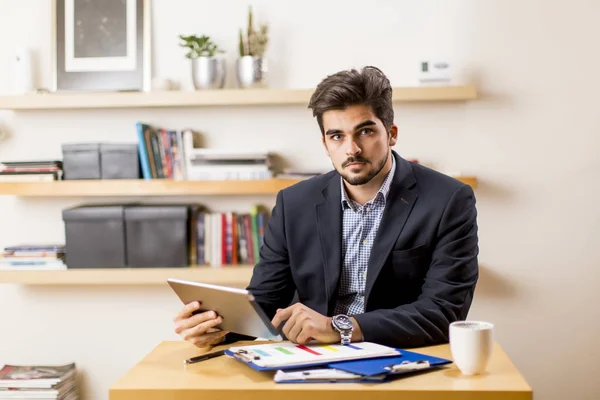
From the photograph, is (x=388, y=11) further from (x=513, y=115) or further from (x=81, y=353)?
(x=81, y=353)

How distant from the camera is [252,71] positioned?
10.6 ft

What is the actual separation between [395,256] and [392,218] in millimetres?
103

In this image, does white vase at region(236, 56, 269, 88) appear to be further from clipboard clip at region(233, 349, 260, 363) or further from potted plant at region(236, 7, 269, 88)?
clipboard clip at region(233, 349, 260, 363)

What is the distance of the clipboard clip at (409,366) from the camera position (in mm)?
1416

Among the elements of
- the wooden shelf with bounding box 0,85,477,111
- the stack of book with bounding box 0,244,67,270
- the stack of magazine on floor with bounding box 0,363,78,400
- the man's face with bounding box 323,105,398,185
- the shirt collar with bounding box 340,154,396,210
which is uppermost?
the wooden shelf with bounding box 0,85,477,111

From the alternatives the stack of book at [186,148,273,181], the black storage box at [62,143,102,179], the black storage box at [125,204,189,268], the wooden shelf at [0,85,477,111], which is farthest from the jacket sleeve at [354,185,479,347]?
the black storage box at [62,143,102,179]

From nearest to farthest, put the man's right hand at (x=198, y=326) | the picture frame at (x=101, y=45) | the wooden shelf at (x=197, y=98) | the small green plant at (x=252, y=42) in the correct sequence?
the man's right hand at (x=198, y=326) → the wooden shelf at (x=197, y=98) → the small green plant at (x=252, y=42) → the picture frame at (x=101, y=45)

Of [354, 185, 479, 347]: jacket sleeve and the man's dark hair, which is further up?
the man's dark hair

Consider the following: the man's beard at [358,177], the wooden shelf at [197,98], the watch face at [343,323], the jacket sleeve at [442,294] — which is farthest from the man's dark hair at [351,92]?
the wooden shelf at [197,98]

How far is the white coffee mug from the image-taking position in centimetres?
143

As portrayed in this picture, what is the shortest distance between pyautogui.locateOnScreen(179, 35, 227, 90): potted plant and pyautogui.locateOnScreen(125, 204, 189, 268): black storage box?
0.51m

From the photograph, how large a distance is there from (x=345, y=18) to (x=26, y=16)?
1.36 m

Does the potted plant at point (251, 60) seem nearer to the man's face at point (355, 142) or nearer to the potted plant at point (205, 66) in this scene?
the potted plant at point (205, 66)

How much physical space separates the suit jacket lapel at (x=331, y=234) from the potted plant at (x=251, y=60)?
1168 mm
